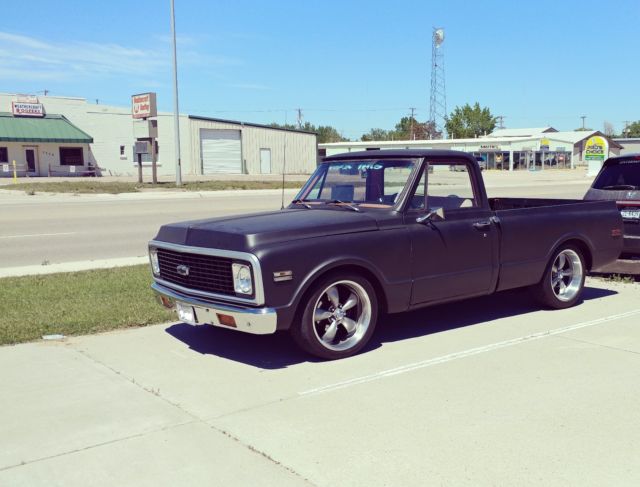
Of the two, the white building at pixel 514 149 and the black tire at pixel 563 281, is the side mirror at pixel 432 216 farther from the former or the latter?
the white building at pixel 514 149

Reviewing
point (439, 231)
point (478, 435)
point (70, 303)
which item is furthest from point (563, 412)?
point (70, 303)

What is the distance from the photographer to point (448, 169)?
655cm

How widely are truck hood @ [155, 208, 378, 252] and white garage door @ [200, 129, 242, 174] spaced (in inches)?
2008

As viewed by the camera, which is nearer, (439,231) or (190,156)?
(439,231)

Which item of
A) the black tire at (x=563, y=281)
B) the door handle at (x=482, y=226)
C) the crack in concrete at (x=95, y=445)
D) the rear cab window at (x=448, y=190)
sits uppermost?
the rear cab window at (x=448, y=190)

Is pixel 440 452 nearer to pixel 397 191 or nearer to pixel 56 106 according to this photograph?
pixel 397 191

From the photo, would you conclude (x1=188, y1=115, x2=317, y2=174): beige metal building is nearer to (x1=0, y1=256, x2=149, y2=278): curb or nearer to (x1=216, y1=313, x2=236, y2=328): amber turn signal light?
(x1=0, y1=256, x2=149, y2=278): curb

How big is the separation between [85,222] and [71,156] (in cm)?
3390

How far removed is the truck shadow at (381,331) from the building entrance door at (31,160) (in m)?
44.9

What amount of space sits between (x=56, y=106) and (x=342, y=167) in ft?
153

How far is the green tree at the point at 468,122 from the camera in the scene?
360 feet

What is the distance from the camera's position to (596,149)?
4769cm

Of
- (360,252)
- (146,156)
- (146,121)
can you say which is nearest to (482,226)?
(360,252)

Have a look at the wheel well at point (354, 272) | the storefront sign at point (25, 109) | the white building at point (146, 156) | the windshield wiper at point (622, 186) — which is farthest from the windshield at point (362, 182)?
the storefront sign at point (25, 109)
